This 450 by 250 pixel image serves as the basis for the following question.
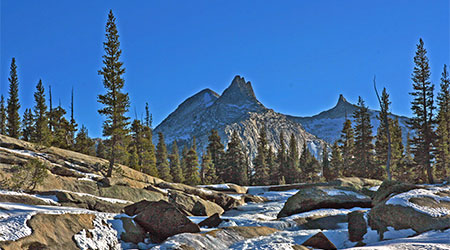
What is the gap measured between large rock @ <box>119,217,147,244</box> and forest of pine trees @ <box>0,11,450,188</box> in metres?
14.8

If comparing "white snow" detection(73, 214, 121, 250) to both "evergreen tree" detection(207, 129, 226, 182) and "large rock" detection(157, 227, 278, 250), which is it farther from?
"evergreen tree" detection(207, 129, 226, 182)

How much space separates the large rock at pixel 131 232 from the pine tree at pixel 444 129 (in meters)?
35.6

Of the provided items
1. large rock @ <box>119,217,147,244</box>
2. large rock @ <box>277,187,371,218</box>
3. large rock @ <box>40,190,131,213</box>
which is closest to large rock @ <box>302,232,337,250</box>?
large rock @ <box>119,217,147,244</box>

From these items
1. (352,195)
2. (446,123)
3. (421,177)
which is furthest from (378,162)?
(352,195)

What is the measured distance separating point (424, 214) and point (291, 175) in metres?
49.6

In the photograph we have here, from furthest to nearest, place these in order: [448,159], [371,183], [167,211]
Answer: [448,159] → [371,183] → [167,211]

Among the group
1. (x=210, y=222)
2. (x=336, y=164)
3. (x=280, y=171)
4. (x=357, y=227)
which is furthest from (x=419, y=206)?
(x=280, y=171)

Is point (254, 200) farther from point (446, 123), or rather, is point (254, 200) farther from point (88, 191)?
point (446, 123)

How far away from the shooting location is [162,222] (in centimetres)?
983

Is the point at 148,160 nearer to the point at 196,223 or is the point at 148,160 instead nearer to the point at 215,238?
the point at 196,223

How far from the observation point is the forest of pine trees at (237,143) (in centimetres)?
2469

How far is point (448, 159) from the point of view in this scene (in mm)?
36906

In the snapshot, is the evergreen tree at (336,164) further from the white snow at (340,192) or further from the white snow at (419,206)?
the white snow at (419,206)

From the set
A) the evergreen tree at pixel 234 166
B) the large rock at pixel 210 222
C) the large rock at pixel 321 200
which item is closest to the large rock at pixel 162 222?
the large rock at pixel 210 222
